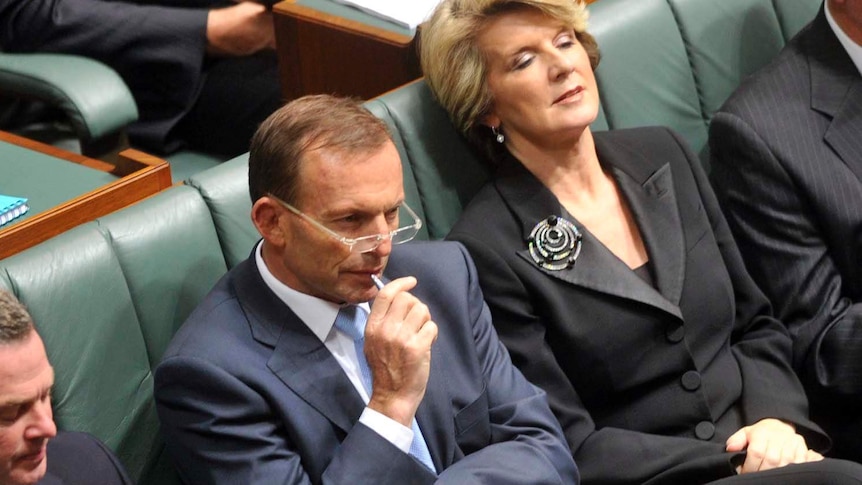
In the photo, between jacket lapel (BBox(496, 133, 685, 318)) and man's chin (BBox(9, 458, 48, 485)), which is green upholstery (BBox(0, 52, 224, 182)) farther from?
man's chin (BBox(9, 458, 48, 485))

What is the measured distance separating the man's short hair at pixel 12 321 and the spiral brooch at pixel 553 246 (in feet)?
2.68

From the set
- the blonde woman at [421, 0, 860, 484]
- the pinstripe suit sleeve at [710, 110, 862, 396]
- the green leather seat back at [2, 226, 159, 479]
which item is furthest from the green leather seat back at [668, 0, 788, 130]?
the green leather seat back at [2, 226, 159, 479]

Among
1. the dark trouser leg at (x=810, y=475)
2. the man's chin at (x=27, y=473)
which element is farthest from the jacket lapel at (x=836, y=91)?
the man's chin at (x=27, y=473)

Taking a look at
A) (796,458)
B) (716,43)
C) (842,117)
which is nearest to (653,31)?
(716,43)

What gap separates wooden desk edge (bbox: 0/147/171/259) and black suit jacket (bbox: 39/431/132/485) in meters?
0.31

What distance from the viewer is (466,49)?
2061mm

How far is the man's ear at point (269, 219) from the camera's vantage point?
1.61 metres

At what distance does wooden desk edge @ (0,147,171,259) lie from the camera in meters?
1.78

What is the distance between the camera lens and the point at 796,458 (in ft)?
6.09

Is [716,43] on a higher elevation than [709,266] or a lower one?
higher

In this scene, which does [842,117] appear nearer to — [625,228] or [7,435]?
[625,228]

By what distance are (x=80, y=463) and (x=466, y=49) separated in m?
0.90

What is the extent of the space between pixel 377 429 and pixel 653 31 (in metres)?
1.19

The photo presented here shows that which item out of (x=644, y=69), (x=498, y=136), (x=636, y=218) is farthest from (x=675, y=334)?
(x=644, y=69)
